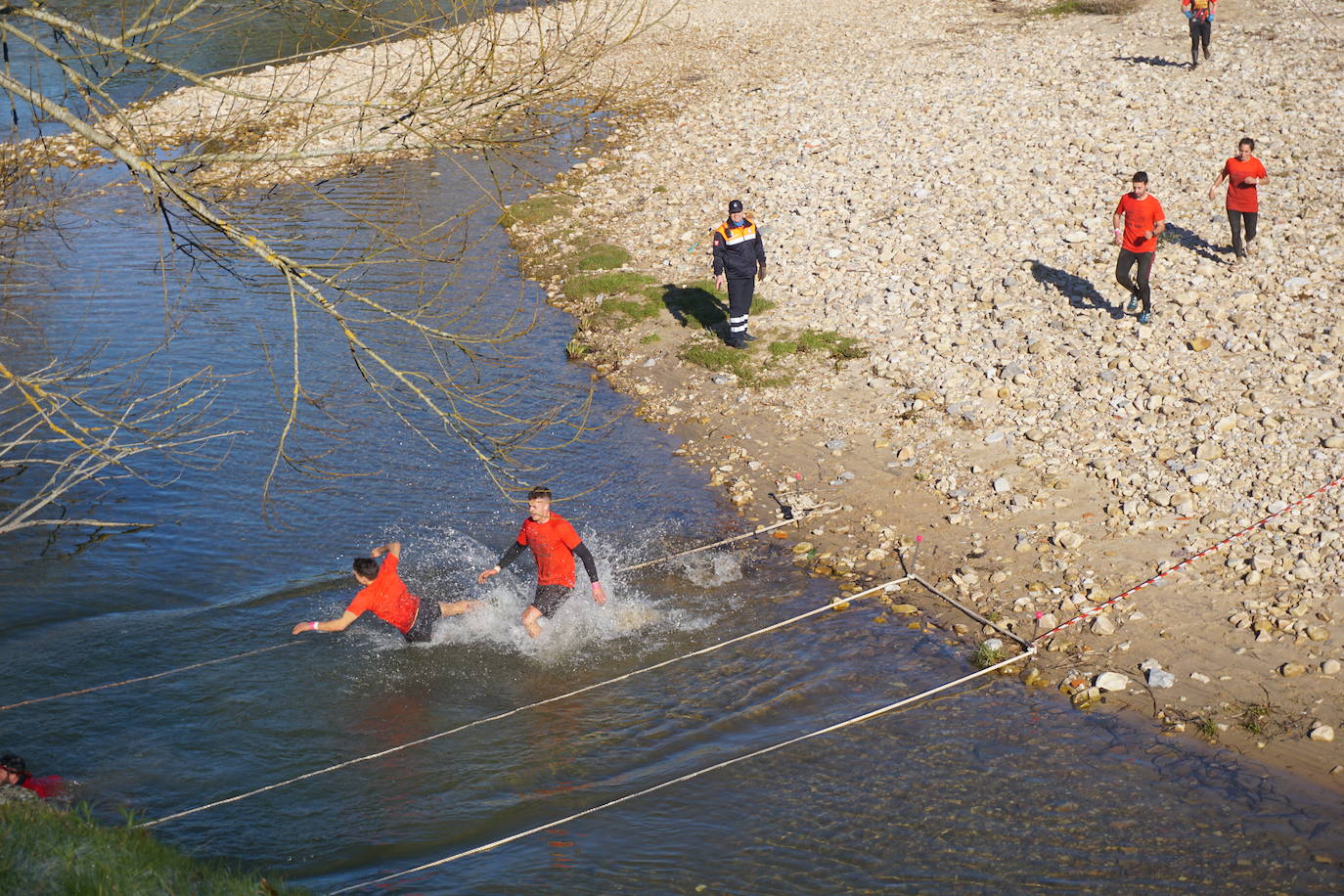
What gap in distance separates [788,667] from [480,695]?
2.73 m

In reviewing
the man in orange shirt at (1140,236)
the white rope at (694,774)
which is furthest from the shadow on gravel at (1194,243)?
the white rope at (694,774)

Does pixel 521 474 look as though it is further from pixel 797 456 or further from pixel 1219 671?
pixel 1219 671

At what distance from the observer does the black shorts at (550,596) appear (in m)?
11.2

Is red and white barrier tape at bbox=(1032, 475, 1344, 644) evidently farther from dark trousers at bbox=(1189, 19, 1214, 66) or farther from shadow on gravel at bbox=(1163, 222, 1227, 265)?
dark trousers at bbox=(1189, 19, 1214, 66)

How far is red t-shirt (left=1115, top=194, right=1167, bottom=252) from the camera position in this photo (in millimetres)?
14055

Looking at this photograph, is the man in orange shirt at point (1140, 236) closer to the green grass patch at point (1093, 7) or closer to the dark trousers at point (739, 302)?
the dark trousers at point (739, 302)

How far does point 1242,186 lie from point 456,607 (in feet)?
36.3

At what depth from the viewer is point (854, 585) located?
37.7ft

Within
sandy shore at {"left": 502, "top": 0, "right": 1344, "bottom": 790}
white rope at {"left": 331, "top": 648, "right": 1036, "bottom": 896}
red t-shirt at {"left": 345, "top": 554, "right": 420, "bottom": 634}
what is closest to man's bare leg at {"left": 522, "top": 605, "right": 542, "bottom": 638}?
red t-shirt at {"left": 345, "top": 554, "right": 420, "bottom": 634}

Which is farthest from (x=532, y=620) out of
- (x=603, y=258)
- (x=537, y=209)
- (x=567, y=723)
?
(x=537, y=209)

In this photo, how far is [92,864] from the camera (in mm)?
6215

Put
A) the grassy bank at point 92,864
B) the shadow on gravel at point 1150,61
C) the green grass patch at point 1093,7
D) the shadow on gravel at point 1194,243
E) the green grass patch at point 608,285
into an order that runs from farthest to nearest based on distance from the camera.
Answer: the green grass patch at point 1093,7, the shadow on gravel at point 1150,61, the green grass patch at point 608,285, the shadow on gravel at point 1194,243, the grassy bank at point 92,864

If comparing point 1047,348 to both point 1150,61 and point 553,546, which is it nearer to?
point 553,546

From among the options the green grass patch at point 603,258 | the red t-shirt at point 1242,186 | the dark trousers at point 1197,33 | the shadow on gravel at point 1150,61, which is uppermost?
the dark trousers at point 1197,33
